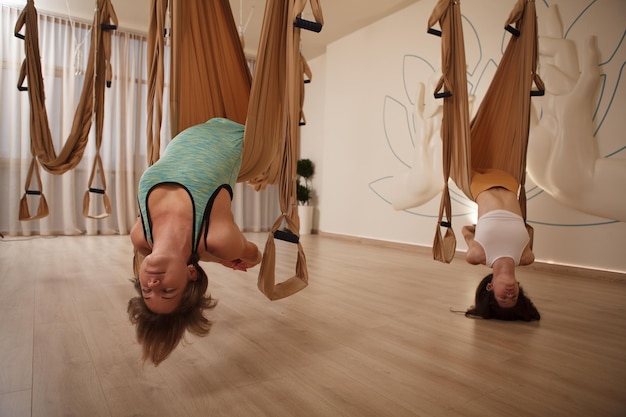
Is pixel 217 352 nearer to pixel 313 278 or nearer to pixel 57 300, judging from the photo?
pixel 57 300

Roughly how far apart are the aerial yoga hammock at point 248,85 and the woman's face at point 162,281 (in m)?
0.31

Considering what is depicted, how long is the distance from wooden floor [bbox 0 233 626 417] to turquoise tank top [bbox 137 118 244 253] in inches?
18.7

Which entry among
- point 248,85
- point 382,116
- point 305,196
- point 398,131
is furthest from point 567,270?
point 305,196

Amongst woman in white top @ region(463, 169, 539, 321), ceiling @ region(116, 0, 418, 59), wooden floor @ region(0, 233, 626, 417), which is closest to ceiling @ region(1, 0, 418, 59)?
ceiling @ region(116, 0, 418, 59)

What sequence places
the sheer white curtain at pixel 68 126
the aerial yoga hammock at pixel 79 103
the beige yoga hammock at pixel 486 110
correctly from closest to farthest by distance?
the beige yoga hammock at pixel 486 110
the aerial yoga hammock at pixel 79 103
the sheer white curtain at pixel 68 126

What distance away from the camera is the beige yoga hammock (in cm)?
199

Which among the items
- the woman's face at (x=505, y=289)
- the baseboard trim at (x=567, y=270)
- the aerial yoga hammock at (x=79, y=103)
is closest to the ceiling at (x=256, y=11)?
the aerial yoga hammock at (x=79, y=103)

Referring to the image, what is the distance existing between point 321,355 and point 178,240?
71 centimetres

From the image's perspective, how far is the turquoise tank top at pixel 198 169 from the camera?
1.34 metres

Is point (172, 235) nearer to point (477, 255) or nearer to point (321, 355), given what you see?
point (321, 355)

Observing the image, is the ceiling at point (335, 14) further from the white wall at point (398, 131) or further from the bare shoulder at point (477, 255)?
the bare shoulder at point (477, 255)

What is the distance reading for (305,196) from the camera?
6203 millimetres

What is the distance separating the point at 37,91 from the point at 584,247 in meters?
4.05

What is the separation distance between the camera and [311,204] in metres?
6.52
